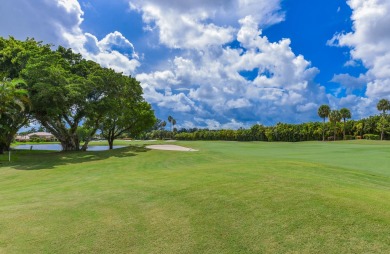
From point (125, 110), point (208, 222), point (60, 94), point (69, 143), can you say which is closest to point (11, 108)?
point (60, 94)

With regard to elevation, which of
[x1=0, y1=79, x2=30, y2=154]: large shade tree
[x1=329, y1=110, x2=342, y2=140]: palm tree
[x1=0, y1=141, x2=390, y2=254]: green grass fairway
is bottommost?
[x1=0, y1=141, x2=390, y2=254]: green grass fairway

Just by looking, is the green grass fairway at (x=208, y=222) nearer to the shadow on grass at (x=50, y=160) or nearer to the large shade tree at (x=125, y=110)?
the shadow on grass at (x=50, y=160)

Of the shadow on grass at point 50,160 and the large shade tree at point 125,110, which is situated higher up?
the large shade tree at point 125,110

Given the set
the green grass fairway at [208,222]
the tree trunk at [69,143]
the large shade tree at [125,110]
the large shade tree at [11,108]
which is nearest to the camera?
the green grass fairway at [208,222]

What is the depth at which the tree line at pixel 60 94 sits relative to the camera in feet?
93.0

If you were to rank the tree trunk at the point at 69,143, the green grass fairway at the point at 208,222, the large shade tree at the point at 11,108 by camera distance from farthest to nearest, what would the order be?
the tree trunk at the point at 69,143, the large shade tree at the point at 11,108, the green grass fairway at the point at 208,222

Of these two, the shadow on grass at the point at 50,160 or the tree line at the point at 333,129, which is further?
the tree line at the point at 333,129

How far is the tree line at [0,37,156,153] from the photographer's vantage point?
28.3 metres

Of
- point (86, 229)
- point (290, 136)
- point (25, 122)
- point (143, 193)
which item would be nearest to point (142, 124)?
point (25, 122)

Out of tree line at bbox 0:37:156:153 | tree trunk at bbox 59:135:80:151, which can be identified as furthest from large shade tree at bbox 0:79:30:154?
tree trunk at bbox 59:135:80:151

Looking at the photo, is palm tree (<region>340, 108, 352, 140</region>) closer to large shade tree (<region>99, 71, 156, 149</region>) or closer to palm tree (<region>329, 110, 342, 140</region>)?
palm tree (<region>329, 110, 342, 140</region>)

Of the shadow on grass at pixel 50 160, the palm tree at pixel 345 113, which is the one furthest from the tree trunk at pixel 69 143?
the palm tree at pixel 345 113

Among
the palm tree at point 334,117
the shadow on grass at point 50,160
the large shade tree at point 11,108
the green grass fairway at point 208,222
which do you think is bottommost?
the shadow on grass at point 50,160

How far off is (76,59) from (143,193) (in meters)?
39.9
